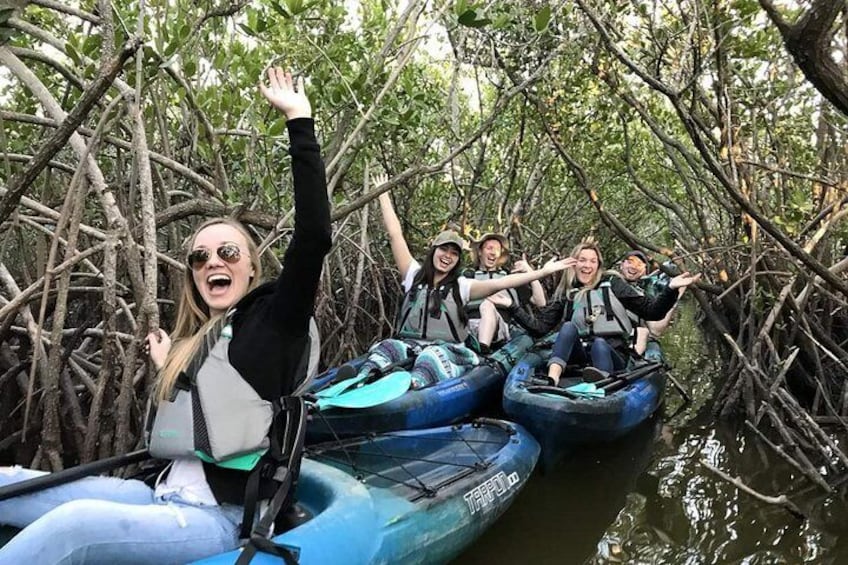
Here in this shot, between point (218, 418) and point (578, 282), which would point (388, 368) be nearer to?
point (578, 282)

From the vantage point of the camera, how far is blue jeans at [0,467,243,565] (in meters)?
1.51

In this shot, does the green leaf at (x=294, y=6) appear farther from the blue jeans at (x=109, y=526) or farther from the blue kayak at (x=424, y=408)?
the blue jeans at (x=109, y=526)

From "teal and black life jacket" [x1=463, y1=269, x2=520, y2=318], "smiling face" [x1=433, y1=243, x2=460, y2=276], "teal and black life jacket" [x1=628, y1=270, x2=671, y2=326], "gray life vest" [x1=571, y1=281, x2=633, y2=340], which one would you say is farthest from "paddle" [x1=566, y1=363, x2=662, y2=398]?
"teal and black life jacket" [x1=463, y1=269, x2=520, y2=318]

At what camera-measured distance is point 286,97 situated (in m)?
1.70

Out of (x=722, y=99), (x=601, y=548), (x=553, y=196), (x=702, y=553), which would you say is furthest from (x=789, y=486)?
(x=553, y=196)

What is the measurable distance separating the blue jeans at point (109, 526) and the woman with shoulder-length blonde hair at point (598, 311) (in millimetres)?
3076

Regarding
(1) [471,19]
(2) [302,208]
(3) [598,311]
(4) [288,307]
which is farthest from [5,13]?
(3) [598,311]

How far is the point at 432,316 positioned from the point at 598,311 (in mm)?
1209

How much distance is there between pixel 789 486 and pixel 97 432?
353 centimetres

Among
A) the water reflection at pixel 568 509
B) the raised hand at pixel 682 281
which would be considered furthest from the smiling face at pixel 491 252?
the water reflection at pixel 568 509

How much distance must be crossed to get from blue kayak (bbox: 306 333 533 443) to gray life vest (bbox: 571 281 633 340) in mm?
616

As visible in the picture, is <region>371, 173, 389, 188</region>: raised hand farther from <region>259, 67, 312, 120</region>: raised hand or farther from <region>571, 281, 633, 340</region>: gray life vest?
<region>259, 67, 312, 120</region>: raised hand

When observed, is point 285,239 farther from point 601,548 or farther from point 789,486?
point 789,486

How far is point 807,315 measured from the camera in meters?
4.95
